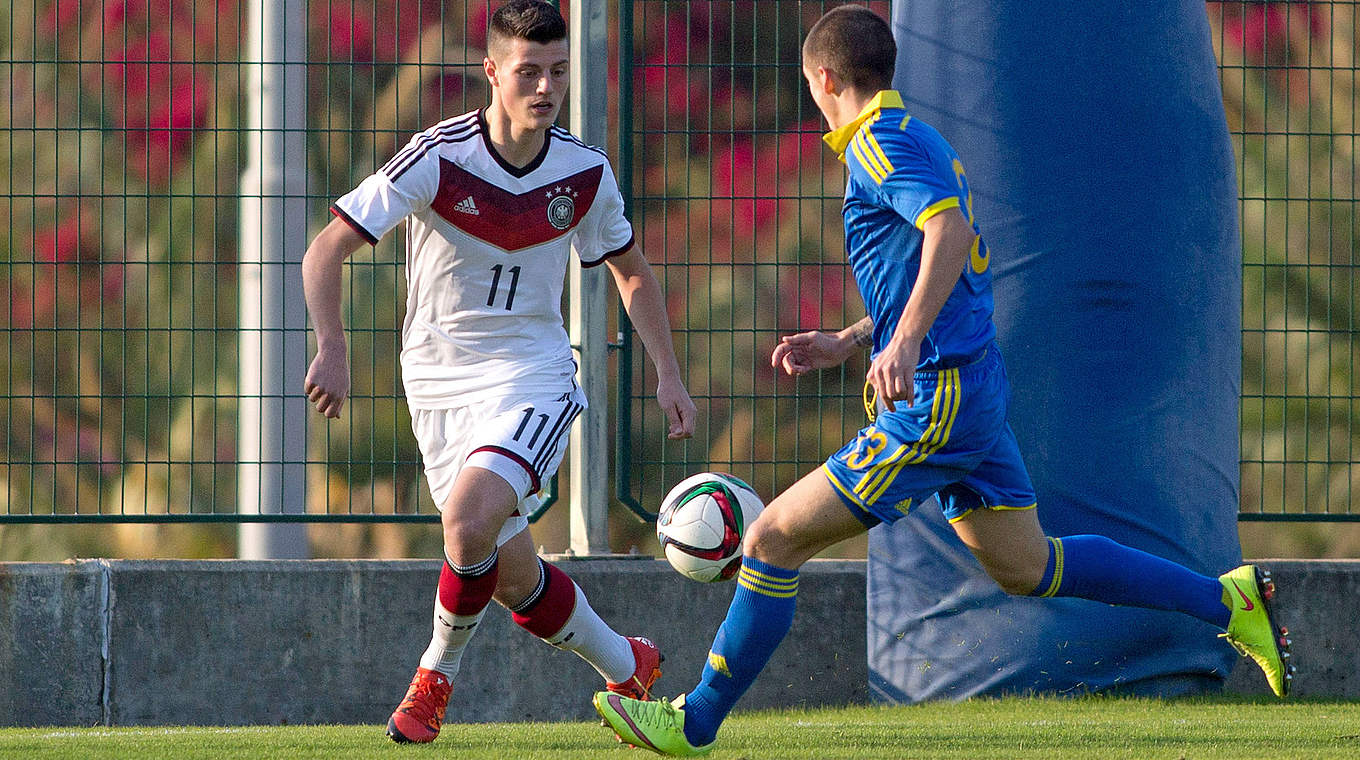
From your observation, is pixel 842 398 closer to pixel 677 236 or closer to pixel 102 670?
pixel 677 236

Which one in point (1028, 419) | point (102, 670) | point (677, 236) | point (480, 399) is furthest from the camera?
point (677, 236)

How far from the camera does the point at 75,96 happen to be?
649cm

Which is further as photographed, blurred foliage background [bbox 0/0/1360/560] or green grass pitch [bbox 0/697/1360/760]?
blurred foliage background [bbox 0/0/1360/560]

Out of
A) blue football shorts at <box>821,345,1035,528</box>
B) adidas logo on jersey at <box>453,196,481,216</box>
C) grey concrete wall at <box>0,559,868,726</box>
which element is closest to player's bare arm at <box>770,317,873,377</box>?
blue football shorts at <box>821,345,1035,528</box>

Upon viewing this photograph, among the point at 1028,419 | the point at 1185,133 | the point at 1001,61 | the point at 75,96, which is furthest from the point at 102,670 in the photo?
the point at 1185,133

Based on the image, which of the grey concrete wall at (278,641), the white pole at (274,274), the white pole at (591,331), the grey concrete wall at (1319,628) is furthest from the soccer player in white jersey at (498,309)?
the grey concrete wall at (1319,628)

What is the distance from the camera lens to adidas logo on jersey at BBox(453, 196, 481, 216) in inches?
177

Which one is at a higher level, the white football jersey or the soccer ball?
the white football jersey

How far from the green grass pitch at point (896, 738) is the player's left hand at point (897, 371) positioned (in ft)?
3.08

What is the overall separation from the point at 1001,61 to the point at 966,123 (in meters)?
0.23

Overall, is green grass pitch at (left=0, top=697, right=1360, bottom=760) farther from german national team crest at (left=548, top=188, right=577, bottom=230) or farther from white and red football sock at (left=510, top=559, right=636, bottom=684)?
german national team crest at (left=548, top=188, right=577, bottom=230)

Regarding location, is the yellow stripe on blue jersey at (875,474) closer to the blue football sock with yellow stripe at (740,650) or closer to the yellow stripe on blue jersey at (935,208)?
the blue football sock with yellow stripe at (740,650)

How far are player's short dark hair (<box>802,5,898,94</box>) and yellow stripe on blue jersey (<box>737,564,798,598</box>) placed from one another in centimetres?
113

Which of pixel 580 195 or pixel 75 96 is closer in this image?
pixel 580 195
